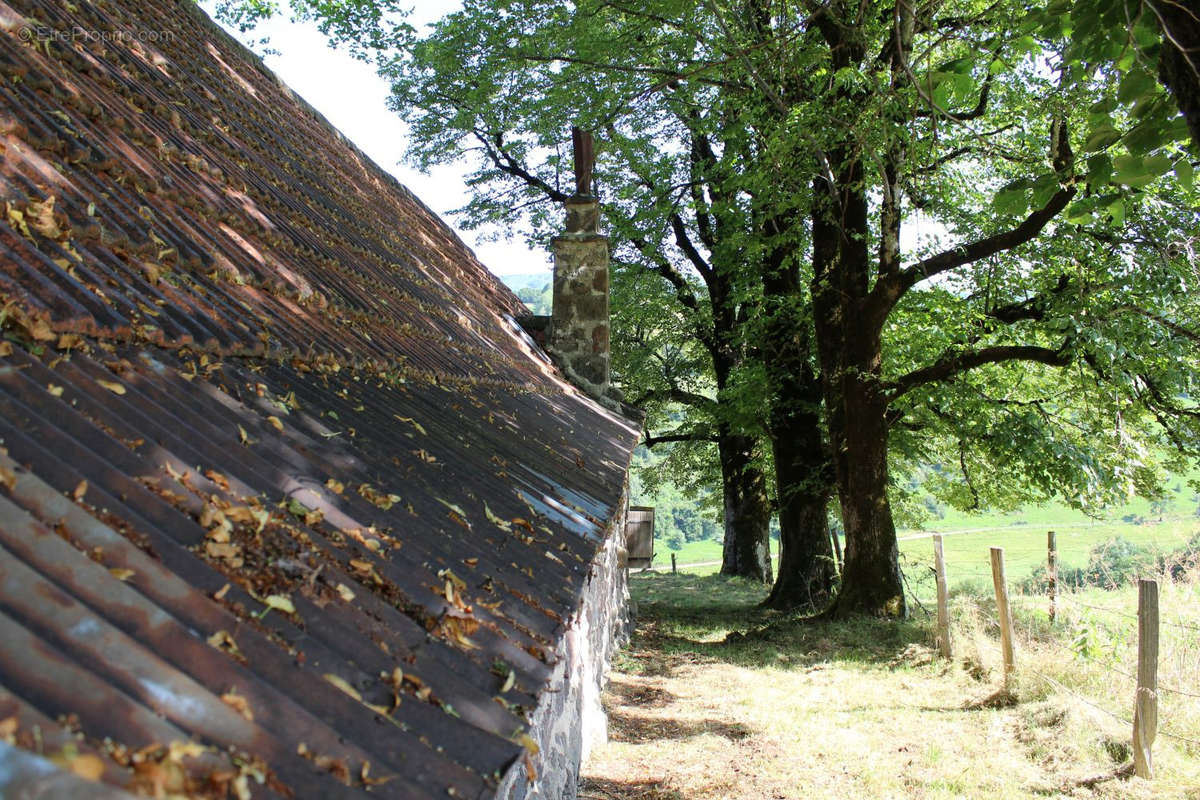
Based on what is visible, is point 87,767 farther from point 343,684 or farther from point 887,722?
point 887,722

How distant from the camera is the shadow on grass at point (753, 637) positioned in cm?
1119

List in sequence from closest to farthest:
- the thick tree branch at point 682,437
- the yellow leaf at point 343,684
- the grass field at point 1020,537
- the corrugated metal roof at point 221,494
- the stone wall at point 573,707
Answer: the corrugated metal roof at point 221,494
the yellow leaf at point 343,684
the stone wall at point 573,707
the grass field at point 1020,537
the thick tree branch at point 682,437

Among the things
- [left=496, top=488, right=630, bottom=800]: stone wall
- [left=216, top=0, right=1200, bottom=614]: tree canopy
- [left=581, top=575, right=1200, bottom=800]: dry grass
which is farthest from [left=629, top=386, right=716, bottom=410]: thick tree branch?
[left=496, top=488, right=630, bottom=800]: stone wall

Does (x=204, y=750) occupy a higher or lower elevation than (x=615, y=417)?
lower

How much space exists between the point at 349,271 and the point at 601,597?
15.3ft

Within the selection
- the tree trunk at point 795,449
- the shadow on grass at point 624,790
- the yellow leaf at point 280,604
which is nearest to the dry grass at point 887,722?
the shadow on grass at point 624,790

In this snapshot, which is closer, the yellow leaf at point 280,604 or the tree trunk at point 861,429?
the yellow leaf at point 280,604

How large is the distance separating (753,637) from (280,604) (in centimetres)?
1246

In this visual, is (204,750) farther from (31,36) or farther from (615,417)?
(615,417)

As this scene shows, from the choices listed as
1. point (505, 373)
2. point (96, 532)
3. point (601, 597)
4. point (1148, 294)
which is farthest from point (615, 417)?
point (96, 532)

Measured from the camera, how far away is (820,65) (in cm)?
1163

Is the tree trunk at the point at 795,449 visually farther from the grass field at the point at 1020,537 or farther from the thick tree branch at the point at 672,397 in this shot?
the thick tree branch at the point at 672,397

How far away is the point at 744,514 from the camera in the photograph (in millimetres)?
22016

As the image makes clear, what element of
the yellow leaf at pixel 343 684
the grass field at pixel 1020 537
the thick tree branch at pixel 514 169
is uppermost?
the thick tree branch at pixel 514 169
